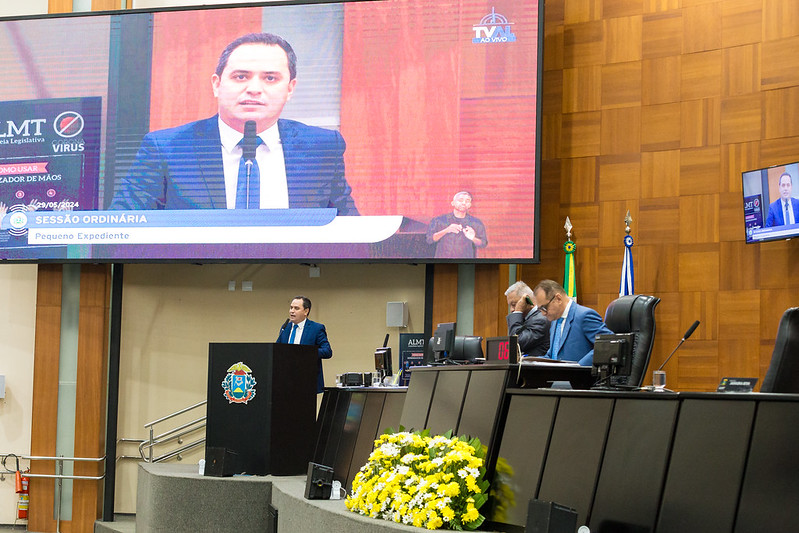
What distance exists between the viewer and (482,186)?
7395mm

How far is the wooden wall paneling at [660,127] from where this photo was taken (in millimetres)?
7410

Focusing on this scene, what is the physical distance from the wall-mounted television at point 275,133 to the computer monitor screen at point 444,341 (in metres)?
2.73

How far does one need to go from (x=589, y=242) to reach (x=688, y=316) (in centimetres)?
97

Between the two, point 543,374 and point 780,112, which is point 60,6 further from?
point 543,374

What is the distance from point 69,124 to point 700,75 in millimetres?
5135

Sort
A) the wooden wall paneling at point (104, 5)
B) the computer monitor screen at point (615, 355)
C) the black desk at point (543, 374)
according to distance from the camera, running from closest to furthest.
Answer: the computer monitor screen at point (615, 355) < the black desk at point (543, 374) < the wooden wall paneling at point (104, 5)

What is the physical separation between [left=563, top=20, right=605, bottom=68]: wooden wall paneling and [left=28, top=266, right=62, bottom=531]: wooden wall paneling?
479cm

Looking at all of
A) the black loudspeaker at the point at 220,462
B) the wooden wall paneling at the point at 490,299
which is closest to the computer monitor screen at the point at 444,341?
the black loudspeaker at the point at 220,462

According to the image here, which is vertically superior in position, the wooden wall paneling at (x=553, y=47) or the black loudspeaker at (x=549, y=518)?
the wooden wall paneling at (x=553, y=47)

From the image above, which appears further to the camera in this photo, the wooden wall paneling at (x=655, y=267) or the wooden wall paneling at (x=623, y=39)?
the wooden wall paneling at (x=623, y=39)

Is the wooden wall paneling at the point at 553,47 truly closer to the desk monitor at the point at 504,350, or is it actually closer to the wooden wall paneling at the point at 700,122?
the wooden wall paneling at the point at 700,122

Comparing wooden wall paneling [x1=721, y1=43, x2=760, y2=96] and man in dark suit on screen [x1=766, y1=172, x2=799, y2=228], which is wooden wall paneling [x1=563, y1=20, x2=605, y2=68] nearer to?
wooden wall paneling [x1=721, y1=43, x2=760, y2=96]

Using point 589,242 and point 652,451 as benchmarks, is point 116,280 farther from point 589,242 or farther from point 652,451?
point 652,451

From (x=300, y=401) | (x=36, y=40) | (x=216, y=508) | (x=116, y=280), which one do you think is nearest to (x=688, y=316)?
(x=300, y=401)
